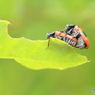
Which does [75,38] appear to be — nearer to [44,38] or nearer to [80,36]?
[80,36]

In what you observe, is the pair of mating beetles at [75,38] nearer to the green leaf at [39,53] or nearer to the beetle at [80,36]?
the beetle at [80,36]

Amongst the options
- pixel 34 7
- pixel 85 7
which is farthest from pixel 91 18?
pixel 34 7

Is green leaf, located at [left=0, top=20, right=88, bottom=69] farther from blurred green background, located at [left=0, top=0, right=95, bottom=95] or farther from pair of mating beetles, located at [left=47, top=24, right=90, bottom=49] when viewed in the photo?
blurred green background, located at [left=0, top=0, right=95, bottom=95]

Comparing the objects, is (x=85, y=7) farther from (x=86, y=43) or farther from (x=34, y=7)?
(x=86, y=43)

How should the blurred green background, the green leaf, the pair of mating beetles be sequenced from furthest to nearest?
1. the blurred green background
2. the pair of mating beetles
3. the green leaf

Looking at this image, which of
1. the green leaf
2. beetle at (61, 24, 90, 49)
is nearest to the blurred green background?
beetle at (61, 24, 90, 49)

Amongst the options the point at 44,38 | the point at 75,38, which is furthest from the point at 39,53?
the point at 44,38

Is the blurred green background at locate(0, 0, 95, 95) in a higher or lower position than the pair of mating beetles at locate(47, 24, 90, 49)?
lower

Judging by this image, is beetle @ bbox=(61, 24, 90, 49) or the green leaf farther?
beetle @ bbox=(61, 24, 90, 49)
